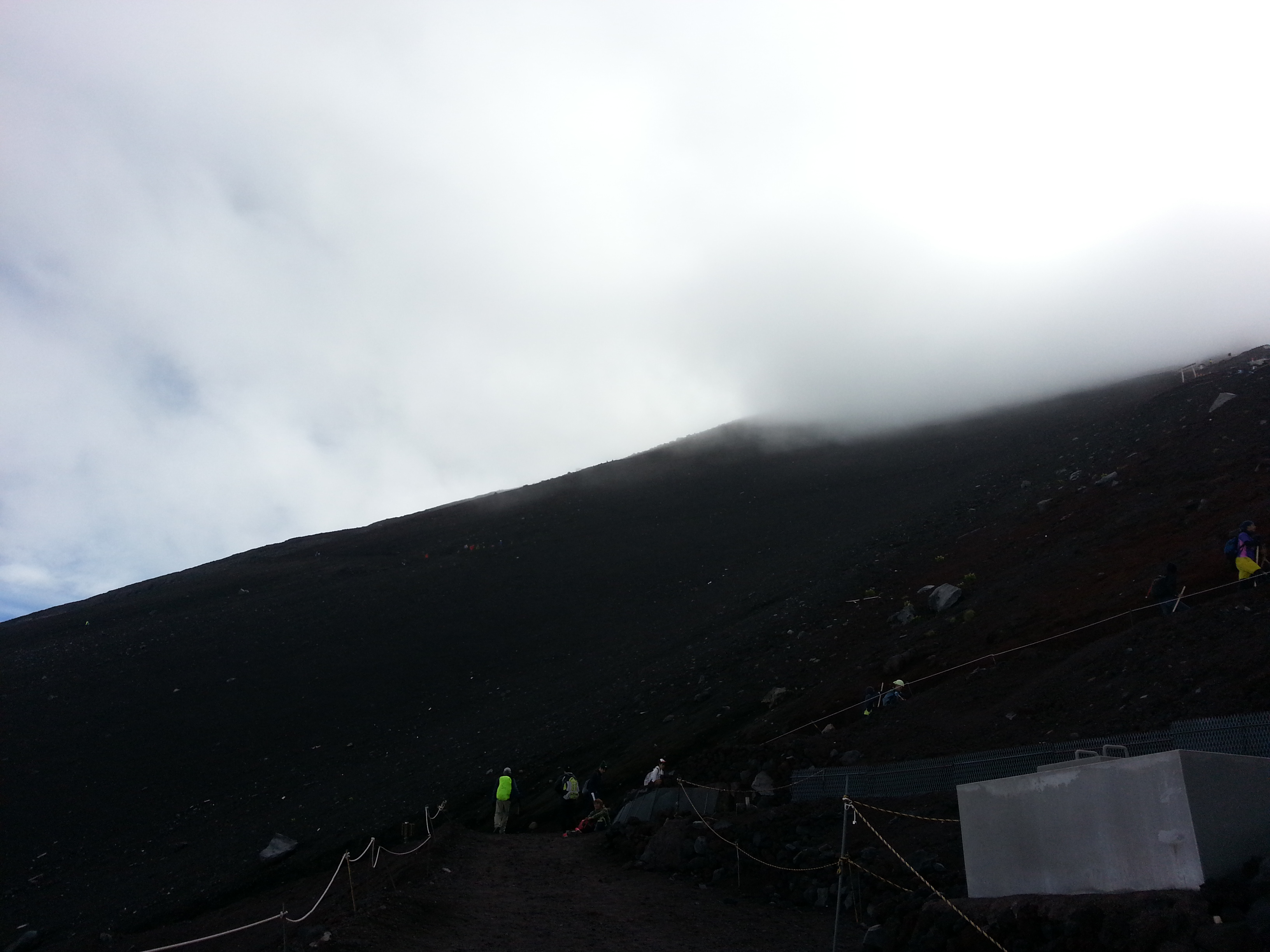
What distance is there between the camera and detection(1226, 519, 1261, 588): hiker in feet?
42.1

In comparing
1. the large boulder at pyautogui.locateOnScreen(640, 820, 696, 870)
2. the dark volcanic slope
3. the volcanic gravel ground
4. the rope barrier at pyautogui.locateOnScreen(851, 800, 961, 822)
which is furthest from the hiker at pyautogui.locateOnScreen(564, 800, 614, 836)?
the rope barrier at pyautogui.locateOnScreen(851, 800, 961, 822)

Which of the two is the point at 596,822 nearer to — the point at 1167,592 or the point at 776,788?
the point at 776,788

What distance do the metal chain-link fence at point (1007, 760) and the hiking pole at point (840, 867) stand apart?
14 cm

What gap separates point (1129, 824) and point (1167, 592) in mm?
8940

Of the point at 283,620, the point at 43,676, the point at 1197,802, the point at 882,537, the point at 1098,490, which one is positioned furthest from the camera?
the point at 283,620

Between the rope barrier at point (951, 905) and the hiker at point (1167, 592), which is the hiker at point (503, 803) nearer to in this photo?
the rope barrier at point (951, 905)

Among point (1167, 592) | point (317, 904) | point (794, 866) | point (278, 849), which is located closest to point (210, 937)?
point (317, 904)

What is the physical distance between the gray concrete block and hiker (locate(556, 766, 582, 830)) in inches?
447

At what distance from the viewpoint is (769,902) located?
35.9 ft

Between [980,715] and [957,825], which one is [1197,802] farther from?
[980,715]

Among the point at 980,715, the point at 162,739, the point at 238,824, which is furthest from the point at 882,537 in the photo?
the point at 162,739

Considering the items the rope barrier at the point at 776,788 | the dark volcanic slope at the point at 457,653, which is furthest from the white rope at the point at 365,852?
the rope barrier at the point at 776,788

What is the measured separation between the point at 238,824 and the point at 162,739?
9.86m

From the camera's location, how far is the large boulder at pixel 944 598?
20.3 meters
